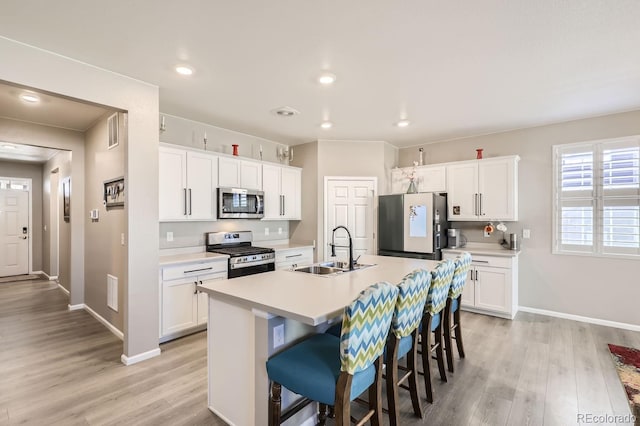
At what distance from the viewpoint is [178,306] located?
3383 millimetres

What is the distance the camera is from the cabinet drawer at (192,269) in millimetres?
3297

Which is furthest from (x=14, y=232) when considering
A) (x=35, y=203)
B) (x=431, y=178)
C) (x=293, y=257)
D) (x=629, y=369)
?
(x=629, y=369)

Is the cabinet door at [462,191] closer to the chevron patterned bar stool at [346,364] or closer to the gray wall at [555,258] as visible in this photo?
the gray wall at [555,258]

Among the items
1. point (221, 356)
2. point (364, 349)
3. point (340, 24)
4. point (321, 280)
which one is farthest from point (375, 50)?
point (221, 356)

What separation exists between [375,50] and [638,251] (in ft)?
13.3

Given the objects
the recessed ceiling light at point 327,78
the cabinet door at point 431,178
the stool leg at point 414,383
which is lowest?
the stool leg at point 414,383

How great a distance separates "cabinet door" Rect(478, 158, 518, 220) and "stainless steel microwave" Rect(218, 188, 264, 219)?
3242 millimetres

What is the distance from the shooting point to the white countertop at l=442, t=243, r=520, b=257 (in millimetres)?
4188

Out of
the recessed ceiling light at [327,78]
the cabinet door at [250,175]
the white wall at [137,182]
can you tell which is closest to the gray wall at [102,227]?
the white wall at [137,182]

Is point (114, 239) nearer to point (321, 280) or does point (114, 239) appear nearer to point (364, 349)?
point (321, 280)

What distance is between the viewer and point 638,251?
3758 millimetres

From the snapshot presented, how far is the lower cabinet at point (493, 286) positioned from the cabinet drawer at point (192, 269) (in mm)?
3364

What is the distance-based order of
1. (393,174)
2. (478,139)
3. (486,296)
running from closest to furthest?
(486,296), (478,139), (393,174)

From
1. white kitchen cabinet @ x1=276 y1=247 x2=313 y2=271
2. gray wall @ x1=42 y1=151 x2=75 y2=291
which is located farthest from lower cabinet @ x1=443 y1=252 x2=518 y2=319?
gray wall @ x1=42 y1=151 x2=75 y2=291
